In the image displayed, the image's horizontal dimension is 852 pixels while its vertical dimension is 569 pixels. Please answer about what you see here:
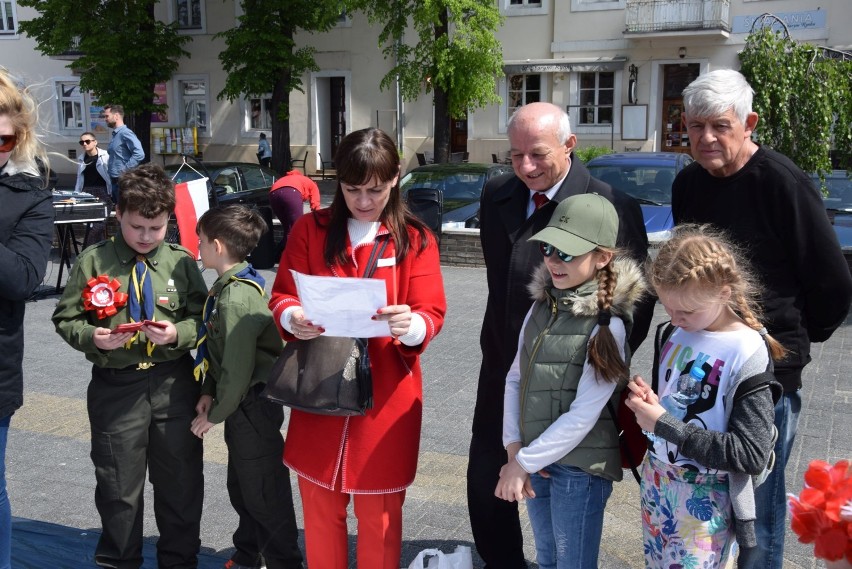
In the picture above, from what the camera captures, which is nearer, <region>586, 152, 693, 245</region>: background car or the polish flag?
the polish flag

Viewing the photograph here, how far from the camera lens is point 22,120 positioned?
9.80ft

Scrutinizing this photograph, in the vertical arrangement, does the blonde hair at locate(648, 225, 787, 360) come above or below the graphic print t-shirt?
above

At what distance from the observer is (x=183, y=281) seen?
354 centimetres

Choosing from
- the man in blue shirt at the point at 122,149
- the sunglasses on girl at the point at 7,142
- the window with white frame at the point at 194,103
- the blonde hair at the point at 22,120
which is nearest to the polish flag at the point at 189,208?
the blonde hair at the point at 22,120

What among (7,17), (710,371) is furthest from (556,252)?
(7,17)

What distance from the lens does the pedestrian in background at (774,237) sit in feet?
9.18

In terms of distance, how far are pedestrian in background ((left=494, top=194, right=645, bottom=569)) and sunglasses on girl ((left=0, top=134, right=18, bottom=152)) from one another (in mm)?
1843

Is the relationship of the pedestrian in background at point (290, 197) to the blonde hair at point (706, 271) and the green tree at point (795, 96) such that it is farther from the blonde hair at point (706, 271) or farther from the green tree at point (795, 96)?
the blonde hair at point (706, 271)

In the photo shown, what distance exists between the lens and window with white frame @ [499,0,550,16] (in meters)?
26.0

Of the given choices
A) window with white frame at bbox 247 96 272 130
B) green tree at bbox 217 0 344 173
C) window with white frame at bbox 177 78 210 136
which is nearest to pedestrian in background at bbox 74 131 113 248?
green tree at bbox 217 0 344 173

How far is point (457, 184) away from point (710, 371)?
10019 mm

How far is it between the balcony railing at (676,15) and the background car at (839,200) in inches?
540

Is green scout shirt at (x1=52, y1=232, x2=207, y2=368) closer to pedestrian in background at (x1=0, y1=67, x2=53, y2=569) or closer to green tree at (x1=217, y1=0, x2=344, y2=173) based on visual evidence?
pedestrian in background at (x1=0, y1=67, x2=53, y2=569)

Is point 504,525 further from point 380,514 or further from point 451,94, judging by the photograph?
point 451,94
